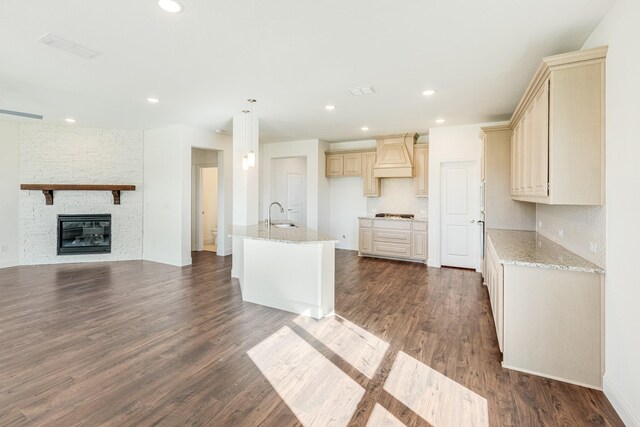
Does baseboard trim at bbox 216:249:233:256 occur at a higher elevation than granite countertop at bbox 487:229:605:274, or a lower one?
lower

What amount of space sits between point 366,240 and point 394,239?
2.11 feet

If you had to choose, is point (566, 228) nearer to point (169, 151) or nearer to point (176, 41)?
point (176, 41)

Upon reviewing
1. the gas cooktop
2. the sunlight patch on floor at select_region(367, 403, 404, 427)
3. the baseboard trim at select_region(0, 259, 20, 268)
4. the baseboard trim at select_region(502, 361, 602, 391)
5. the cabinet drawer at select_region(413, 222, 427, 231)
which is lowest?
the sunlight patch on floor at select_region(367, 403, 404, 427)

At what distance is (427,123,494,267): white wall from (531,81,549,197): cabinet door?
2.95 metres

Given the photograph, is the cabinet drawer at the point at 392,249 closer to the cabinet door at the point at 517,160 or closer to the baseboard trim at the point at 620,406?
the cabinet door at the point at 517,160

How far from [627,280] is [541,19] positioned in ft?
6.47

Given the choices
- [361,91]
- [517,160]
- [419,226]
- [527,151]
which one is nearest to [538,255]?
[527,151]

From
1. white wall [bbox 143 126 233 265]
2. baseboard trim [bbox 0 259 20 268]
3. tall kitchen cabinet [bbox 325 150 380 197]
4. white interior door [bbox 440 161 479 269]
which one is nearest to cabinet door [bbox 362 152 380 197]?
tall kitchen cabinet [bbox 325 150 380 197]

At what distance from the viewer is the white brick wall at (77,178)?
6211 millimetres

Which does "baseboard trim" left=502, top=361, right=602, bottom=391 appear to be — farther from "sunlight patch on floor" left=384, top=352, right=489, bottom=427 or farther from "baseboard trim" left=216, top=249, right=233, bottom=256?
"baseboard trim" left=216, top=249, right=233, bottom=256

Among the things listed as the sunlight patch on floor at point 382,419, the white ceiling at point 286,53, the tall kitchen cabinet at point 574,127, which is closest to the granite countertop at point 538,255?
the tall kitchen cabinet at point 574,127

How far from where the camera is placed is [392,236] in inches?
266

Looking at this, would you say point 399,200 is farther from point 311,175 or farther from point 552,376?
point 552,376

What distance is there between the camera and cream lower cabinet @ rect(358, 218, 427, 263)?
21.2 feet
